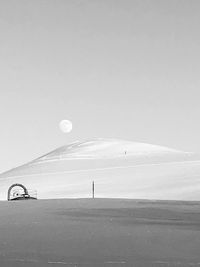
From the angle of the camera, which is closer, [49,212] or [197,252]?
[197,252]

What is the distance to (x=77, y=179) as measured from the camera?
4520 inches

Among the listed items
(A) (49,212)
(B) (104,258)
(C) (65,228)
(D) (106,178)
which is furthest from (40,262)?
(D) (106,178)

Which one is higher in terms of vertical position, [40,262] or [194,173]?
[194,173]

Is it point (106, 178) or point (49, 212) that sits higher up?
point (106, 178)

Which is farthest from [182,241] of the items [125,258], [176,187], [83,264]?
[176,187]

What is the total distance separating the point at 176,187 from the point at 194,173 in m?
17.0

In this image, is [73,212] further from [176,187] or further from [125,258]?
[176,187]

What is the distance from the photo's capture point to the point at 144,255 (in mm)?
11617

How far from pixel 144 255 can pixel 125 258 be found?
0.65m

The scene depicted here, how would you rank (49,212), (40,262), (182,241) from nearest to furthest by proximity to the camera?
1. (40,262)
2. (182,241)
3. (49,212)

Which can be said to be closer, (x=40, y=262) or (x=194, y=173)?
(x=40, y=262)

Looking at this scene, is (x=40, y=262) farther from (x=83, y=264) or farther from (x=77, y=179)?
(x=77, y=179)

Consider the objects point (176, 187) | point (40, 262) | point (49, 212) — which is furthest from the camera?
point (176, 187)

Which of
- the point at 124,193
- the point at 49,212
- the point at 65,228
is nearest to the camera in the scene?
the point at 65,228
